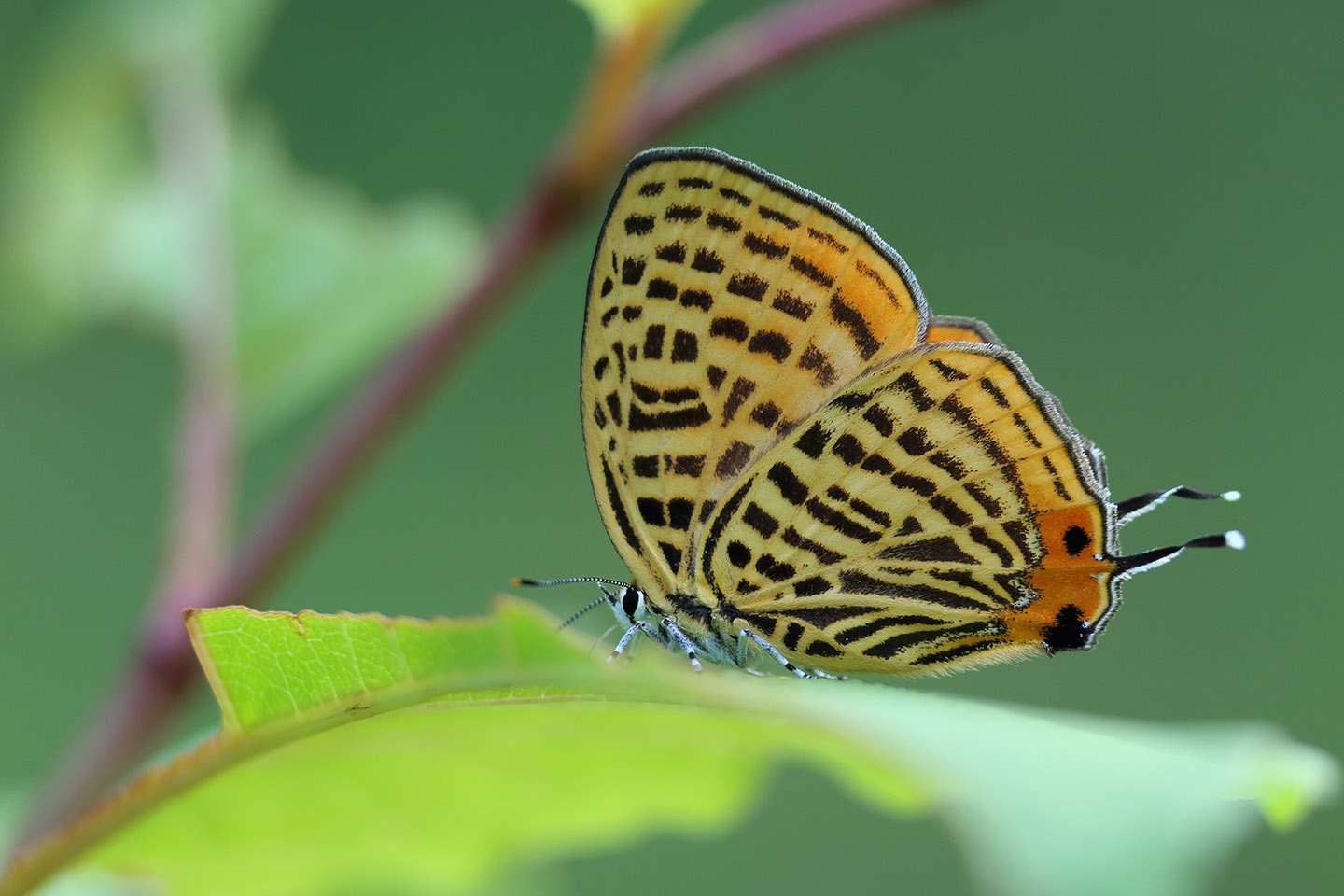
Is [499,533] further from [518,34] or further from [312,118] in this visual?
[518,34]

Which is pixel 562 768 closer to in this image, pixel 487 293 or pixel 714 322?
pixel 487 293

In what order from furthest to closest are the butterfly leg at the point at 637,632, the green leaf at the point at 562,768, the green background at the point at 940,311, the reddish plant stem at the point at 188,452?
the green background at the point at 940,311
the butterfly leg at the point at 637,632
the reddish plant stem at the point at 188,452
the green leaf at the point at 562,768

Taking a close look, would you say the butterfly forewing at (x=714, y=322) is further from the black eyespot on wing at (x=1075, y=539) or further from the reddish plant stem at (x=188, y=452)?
the reddish plant stem at (x=188, y=452)

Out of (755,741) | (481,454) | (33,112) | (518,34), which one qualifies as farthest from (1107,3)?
(755,741)

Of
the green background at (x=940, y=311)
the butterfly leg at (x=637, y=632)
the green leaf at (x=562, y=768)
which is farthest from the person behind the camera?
the green background at (x=940, y=311)

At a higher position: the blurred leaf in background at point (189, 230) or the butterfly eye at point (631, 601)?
the blurred leaf in background at point (189, 230)


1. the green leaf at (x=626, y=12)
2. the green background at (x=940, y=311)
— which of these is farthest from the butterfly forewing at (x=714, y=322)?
the green background at (x=940, y=311)
